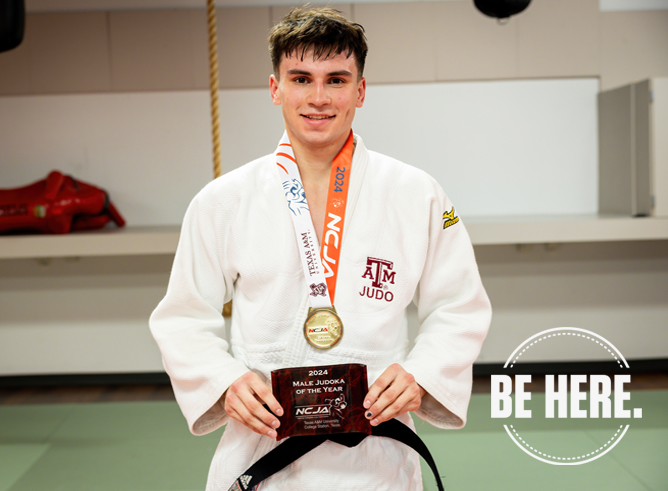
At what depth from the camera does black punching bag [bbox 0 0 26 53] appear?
88.1 inches

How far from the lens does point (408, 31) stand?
345 centimetres

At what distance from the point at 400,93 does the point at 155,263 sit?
1823mm

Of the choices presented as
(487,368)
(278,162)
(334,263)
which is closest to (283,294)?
(334,263)

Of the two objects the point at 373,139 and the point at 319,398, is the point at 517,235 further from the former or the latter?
the point at 319,398

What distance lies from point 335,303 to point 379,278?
110 mm

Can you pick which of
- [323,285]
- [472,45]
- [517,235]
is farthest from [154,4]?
[323,285]

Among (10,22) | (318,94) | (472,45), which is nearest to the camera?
(318,94)

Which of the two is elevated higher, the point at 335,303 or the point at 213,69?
the point at 213,69

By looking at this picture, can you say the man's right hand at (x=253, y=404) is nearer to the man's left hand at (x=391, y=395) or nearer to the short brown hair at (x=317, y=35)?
the man's left hand at (x=391, y=395)

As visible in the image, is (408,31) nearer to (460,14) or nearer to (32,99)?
(460,14)

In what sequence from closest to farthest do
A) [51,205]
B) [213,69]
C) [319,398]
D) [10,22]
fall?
1. [319,398]
2. [10,22]
3. [213,69]
4. [51,205]

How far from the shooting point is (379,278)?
4.12 ft

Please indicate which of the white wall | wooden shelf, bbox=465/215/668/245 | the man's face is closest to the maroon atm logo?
the man's face

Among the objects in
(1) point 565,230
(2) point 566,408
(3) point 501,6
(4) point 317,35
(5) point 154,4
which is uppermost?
(5) point 154,4
